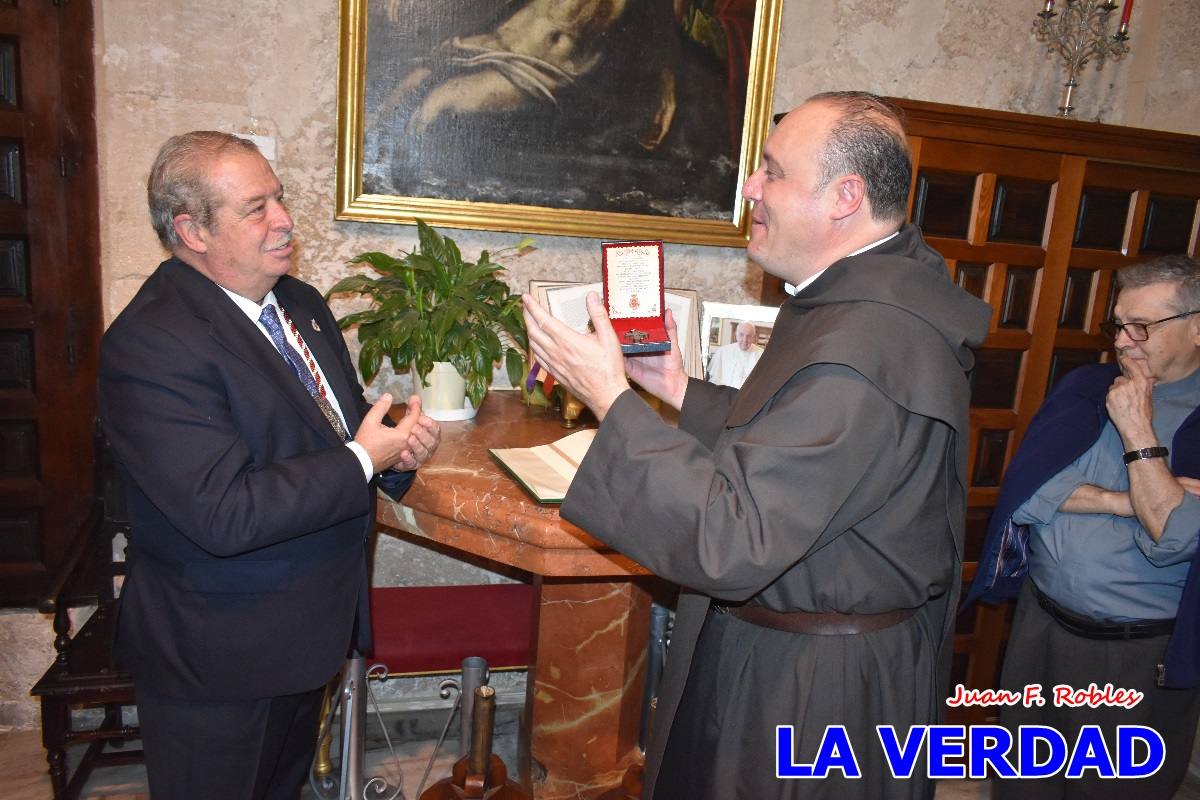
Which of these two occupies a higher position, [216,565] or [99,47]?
[99,47]

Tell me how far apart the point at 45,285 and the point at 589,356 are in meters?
2.49

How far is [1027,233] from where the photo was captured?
3.35 m

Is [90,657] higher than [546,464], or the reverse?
[546,464]

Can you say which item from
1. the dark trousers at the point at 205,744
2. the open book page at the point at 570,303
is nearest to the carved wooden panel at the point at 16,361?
the dark trousers at the point at 205,744

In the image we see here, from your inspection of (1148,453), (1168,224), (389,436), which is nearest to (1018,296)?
(1168,224)

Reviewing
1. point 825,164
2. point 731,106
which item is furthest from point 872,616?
point 731,106

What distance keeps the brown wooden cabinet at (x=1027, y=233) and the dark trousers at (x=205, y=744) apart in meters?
2.40

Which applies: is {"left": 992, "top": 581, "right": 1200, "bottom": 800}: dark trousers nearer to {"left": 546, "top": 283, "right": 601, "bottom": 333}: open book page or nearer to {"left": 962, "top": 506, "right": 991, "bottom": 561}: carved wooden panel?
{"left": 962, "top": 506, "right": 991, "bottom": 561}: carved wooden panel

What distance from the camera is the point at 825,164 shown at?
1609 mm

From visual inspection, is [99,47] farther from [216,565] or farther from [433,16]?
[216,565]

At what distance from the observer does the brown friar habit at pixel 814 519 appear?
4.50 feet

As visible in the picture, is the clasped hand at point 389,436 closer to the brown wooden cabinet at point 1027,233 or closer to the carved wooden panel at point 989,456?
the brown wooden cabinet at point 1027,233

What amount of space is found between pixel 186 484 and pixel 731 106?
269 cm

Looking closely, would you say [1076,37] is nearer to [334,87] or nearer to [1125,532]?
[1125,532]
